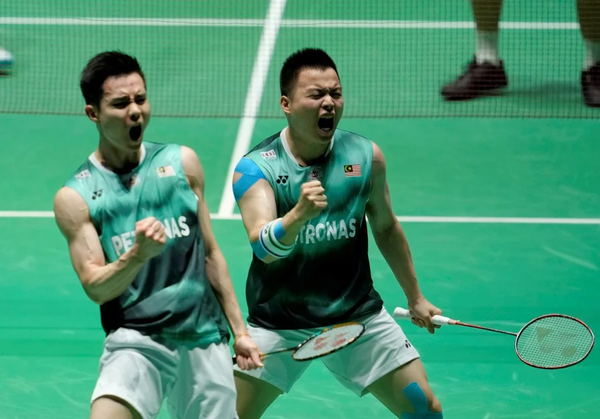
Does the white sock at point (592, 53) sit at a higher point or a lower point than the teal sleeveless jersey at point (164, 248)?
lower

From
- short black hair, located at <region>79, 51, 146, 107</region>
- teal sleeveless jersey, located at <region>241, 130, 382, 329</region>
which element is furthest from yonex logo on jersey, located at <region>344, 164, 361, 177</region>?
short black hair, located at <region>79, 51, 146, 107</region>

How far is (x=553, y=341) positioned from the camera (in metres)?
5.33

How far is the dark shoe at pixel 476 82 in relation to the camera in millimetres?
11680

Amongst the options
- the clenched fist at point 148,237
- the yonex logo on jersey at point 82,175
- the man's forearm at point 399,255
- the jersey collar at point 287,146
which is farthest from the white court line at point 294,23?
the clenched fist at point 148,237

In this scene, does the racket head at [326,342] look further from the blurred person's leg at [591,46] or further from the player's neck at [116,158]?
the blurred person's leg at [591,46]

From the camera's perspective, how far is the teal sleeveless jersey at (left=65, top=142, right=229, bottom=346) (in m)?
4.62

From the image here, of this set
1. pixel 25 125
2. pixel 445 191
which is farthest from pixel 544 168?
pixel 25 125

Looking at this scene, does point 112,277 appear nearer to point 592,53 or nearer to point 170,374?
point 170,374

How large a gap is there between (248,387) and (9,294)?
132 inches

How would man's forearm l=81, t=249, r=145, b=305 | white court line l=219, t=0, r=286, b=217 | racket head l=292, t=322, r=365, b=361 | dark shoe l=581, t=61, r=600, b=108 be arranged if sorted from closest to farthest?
man's forearm l=81, t=249, r=145, b=305
racket head l=292, t=322, r=365, b=361
white court line l=219, t=0, r=286, b=217
dark shoe l=581, t=61, r=600, b=108

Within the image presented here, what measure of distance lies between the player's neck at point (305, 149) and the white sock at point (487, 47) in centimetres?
679

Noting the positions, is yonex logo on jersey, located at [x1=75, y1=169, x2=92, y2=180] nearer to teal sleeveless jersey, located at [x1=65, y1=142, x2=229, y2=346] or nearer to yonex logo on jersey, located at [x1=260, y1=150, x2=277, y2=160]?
teal sleeveless jersey, located at [x1=65, y1=142, x2=229, y2=346]

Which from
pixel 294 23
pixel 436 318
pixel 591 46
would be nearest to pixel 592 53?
pixel 591 46

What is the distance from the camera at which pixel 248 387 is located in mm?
5273
